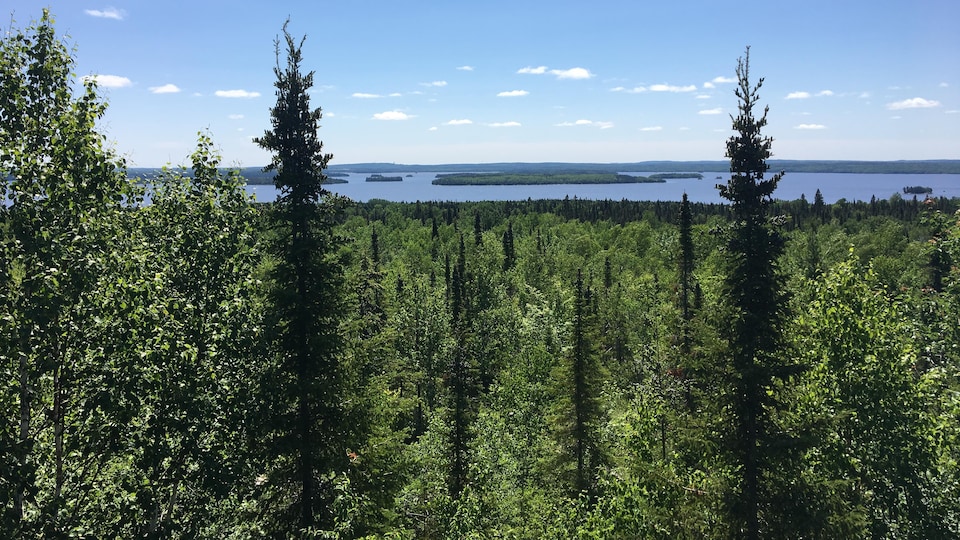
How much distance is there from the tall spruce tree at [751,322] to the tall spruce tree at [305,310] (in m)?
9.59

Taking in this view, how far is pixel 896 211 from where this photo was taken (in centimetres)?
15850

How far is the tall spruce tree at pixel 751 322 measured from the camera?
1256 cm

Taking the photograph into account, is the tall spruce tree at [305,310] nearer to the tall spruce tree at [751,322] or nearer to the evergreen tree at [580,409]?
the tall spruce tree at [751,322]

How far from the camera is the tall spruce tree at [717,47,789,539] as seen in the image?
41.2ft

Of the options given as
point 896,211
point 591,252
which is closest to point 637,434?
point 591,252

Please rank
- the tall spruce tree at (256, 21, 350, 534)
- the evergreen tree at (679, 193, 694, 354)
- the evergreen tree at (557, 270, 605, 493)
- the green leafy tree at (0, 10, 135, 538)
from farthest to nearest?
the evergreen tree at (679, 193, 694, 354), the evergreen tree at (557, 270, 605, 493), the tall spruce tree at (256, 21, 350, 534), the green leafy tree at (0, 10, 135, 538)

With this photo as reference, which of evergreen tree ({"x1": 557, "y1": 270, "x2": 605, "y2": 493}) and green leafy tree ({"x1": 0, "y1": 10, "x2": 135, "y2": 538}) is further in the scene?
evergreen tree ({"x1": 557, "y1": 270, "x2": 605, "y2": 493})

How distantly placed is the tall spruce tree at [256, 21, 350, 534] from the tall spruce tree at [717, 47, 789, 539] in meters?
9.59

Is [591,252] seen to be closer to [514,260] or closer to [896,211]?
[514,260]

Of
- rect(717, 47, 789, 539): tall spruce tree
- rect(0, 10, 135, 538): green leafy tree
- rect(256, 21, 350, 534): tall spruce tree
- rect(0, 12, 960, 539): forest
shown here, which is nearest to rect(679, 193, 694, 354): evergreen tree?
rect(0, 12, 960, 539): forest

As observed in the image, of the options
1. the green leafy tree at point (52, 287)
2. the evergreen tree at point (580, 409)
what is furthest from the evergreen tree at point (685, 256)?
the green leafy tree at point (52, 287)

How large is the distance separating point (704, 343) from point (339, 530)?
9622 millimetres

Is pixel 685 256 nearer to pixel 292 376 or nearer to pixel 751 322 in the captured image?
pixel 751 322

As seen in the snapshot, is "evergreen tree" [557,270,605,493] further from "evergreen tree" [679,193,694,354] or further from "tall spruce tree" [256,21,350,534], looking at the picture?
"tall spruce tree" [256,21,350,534]
